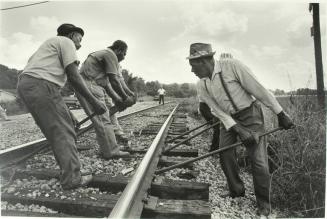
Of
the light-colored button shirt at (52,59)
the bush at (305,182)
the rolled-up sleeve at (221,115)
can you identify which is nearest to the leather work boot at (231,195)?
the bush at (305,182)

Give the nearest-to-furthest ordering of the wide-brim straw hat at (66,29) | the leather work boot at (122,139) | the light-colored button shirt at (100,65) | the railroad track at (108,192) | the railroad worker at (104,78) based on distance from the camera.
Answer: the railroad track at (108,192) → the wide-brim straw hat at (66,29) → the railroad worker at (104,78) → the light-colored button shirt at (100,65) → the leather work boot at (122,139)

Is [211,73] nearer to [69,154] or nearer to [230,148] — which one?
[230,148]

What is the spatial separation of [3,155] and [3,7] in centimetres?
159

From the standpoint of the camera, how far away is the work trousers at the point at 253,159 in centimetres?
286

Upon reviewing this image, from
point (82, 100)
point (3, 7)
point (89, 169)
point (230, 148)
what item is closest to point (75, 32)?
point (3, 7)

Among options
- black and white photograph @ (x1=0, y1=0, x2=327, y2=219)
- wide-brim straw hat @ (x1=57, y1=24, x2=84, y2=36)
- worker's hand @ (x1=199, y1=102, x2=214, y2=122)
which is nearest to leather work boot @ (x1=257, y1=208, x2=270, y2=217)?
black and white photograph @ (x1=0, y1=0, x2=327, y2=219)

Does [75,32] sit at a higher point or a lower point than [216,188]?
higher

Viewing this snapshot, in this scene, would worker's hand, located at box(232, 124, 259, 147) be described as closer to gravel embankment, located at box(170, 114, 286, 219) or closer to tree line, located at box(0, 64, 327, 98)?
gravel embankment, located at box(170, 114, 286, 219)

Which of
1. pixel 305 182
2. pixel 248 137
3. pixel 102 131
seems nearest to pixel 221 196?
pixel 248 137

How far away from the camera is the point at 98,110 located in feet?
11.2

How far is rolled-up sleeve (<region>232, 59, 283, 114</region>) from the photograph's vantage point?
291 centimetres

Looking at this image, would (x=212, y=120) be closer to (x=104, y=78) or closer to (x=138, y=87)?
(x=104, y=78)

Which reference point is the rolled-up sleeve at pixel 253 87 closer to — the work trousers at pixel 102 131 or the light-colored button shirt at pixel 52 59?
the light-colored button shirt at pixel 52 59

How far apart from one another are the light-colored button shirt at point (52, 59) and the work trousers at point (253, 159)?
5.38ft
